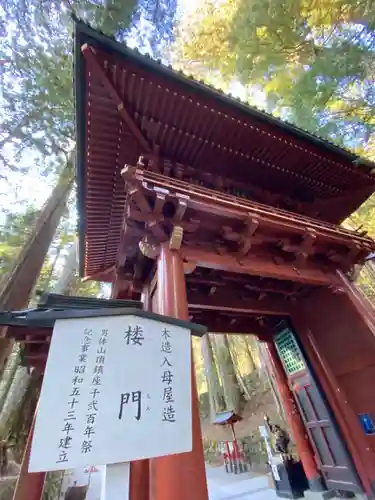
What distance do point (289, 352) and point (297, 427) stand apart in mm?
1482

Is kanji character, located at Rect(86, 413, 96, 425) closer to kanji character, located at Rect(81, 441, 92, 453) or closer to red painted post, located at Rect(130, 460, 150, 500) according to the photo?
kanji character, located at Rect(81, 441, 92, 453)

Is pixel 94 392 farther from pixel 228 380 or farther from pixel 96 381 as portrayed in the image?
pixel 228 380

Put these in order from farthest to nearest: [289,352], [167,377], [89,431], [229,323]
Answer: [229,323] < [289,352] < [167,377] < [89,431]

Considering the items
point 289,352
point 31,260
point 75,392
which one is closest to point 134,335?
point 75,392

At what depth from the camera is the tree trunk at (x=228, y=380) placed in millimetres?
16609

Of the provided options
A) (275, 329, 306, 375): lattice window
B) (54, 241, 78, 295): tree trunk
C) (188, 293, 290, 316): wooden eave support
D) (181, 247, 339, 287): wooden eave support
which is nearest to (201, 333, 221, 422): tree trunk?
(54, 241, 78, 295): tree trunk

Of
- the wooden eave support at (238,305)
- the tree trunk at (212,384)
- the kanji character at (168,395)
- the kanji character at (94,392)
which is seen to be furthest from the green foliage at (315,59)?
the tree trunk at (212,384)

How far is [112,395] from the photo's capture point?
1603mm

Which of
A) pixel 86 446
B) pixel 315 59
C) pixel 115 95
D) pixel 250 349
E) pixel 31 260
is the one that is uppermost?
pixel 250 349

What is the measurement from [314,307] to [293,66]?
610 cm

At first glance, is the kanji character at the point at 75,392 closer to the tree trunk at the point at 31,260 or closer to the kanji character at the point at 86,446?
the kanji character at the point at 86,446

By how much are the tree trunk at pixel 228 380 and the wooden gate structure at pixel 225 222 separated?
11451mm

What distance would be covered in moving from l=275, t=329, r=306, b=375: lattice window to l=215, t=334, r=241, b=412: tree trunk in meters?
11.8

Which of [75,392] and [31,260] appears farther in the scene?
[31,260]
